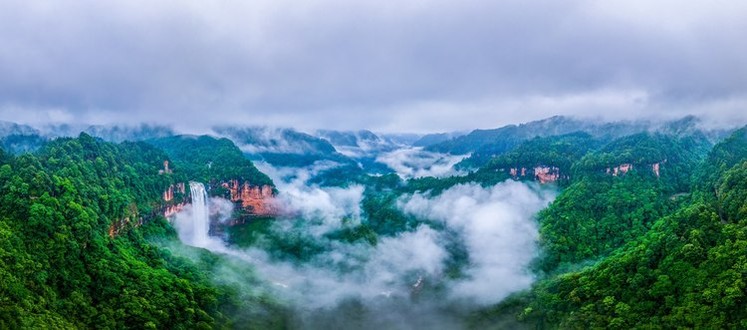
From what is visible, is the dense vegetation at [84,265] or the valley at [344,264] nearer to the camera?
the dense vegetation at [84,265]

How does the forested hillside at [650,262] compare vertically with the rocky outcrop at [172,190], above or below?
below

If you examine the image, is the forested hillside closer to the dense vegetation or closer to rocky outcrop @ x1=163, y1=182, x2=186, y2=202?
the dense vegetation

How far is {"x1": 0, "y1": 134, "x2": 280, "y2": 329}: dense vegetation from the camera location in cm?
9381

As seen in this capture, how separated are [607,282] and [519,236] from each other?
247 ft

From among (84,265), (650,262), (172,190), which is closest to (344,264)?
(172,190)

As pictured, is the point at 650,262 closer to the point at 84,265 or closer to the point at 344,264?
the point at 344,264

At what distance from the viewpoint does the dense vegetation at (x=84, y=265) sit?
93.8 m

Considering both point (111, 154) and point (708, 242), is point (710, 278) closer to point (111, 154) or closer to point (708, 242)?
point (708, 242)

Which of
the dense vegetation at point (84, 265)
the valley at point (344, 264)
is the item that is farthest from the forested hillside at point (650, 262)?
the dense vegetation at point (84, 265)

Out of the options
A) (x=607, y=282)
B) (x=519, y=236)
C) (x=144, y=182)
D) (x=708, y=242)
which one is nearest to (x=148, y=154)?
(x=144, y=182)

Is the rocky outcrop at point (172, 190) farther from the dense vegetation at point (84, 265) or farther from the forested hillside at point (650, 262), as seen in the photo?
the forested hillside at point (650, 262)

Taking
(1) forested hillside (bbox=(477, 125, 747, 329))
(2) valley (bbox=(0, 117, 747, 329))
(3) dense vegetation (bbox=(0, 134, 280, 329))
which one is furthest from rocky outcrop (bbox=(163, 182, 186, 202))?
(1) forested hillside (bbox=(477, 125, 747, 329))

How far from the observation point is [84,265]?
357ft

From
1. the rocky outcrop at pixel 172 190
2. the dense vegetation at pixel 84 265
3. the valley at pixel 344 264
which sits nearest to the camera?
the dense vegetation at pixel 84 265
